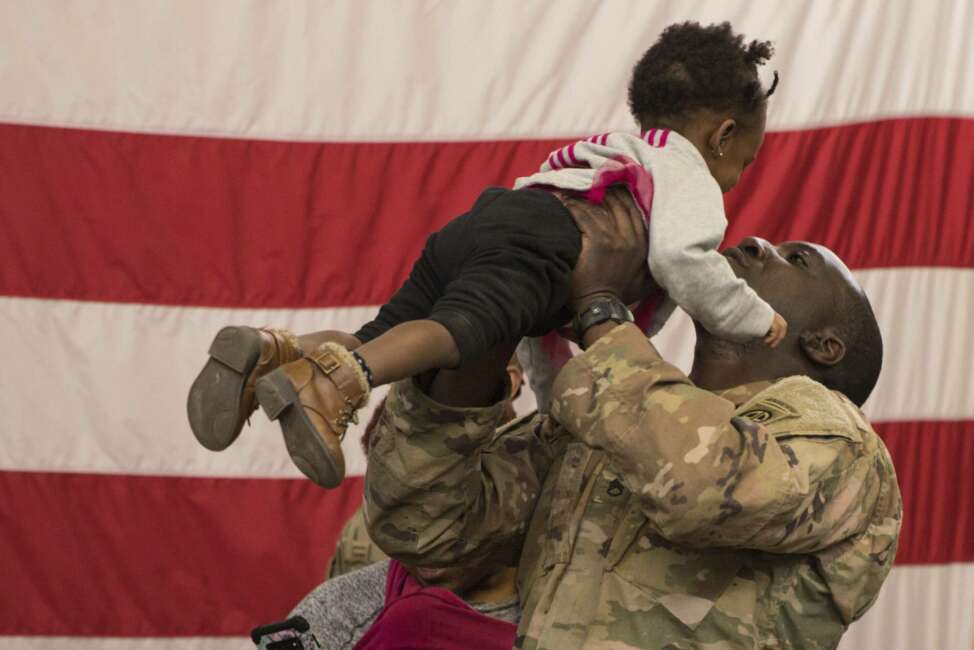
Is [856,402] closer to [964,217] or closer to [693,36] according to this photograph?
[693,36]

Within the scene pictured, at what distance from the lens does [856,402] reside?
1.60m

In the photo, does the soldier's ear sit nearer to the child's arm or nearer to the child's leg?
the child's arm

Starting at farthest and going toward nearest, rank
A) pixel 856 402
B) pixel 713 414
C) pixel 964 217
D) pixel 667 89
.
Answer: pixel 964 217
pixel 856 402
pixel 667 89
pixel 713 414

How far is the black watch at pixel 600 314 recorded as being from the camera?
1.36 m

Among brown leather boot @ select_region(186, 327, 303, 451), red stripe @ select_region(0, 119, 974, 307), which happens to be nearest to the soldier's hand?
brown leather boot @ select_region(186, 327, 303, 451)

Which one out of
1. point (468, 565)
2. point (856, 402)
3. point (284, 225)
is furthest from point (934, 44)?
point (468, 565)

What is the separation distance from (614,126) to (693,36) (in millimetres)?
905

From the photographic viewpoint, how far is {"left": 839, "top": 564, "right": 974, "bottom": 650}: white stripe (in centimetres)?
239

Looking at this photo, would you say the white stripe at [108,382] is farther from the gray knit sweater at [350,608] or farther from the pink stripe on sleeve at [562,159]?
the pink stripe on sleeve at [562,159]

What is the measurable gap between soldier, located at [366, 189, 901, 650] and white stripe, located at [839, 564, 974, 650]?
37.3 inches

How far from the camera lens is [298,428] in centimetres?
116

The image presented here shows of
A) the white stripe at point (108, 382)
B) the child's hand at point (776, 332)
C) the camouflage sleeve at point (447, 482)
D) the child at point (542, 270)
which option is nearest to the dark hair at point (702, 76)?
the child at point (542, 270)

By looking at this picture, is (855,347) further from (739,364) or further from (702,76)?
(702,76)

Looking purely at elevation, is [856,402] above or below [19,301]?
above
